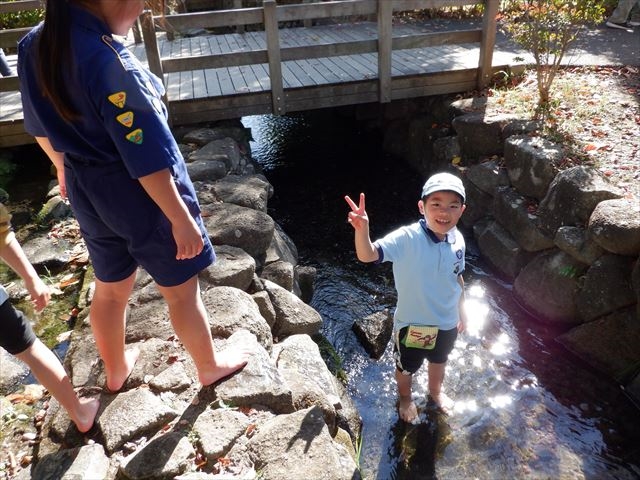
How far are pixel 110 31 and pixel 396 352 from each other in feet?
7.28

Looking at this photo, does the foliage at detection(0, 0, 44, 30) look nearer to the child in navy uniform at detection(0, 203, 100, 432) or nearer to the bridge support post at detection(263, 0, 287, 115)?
the bridge support post at detection(263, 0, 287, 115)

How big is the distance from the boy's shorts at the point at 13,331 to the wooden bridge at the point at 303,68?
3888 millimetres

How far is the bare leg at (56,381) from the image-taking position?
1.95 m

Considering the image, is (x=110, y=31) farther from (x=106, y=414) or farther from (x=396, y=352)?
(x=396, y=352)

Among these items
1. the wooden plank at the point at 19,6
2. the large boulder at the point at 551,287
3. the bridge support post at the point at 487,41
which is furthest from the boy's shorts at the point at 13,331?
the bridge support post at the point at 487,41

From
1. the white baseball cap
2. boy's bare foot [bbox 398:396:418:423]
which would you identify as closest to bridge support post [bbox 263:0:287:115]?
the white baseball cap

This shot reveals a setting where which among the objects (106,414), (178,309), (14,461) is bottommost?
(14,461)

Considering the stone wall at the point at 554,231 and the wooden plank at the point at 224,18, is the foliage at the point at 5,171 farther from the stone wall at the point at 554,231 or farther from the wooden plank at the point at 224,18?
the stone wall at the point at 554,231

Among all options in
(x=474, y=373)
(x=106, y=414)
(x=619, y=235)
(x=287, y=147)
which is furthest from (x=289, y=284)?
(x=287, y=147)

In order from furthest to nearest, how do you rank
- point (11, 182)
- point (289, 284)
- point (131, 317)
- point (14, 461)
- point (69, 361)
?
point (11, 182), point (289, 284), point (131, 317), point (69, 361), point (14, 461)

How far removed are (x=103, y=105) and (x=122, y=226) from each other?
45cm

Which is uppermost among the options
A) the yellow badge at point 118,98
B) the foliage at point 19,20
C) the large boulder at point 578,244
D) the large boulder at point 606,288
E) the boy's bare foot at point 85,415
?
the yellow badge at point 118,98

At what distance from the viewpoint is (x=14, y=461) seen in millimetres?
2205

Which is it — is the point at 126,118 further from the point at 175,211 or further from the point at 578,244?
the point at 578,244
